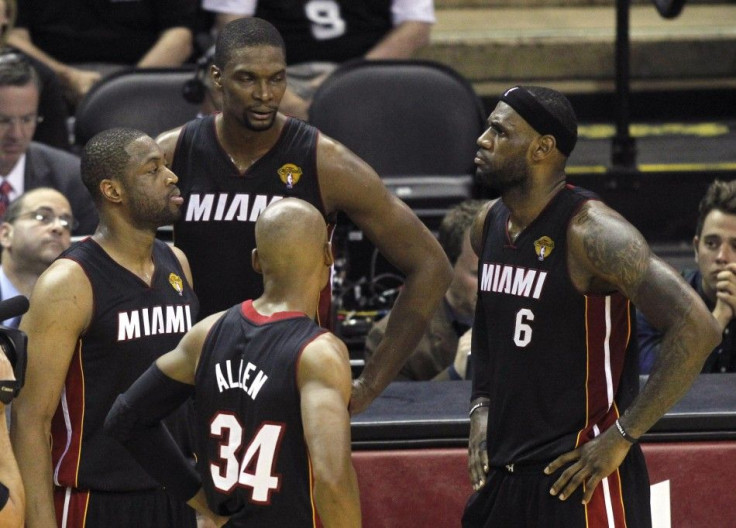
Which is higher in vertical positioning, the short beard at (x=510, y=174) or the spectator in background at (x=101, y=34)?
the short beard at (x=510, y=174)

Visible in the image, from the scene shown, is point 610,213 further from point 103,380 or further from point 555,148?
point 103,380

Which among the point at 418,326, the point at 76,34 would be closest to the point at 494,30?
the point at 76,34

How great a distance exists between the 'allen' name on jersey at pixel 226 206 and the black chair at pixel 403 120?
215 cm

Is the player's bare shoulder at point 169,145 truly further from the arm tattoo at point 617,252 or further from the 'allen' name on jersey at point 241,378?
the arm tattoo at point 617,252

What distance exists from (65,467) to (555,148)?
144 centimetres

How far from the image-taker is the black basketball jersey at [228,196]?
3852 mm

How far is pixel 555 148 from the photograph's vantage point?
349 cm

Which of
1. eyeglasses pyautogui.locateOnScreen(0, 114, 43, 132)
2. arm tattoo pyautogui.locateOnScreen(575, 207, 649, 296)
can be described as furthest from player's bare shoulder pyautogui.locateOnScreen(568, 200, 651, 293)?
eyeglasses pyautogui.locateOnScreen(0, 114, 43, 132)

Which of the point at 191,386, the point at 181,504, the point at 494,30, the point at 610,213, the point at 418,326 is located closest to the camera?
the point at 191,386

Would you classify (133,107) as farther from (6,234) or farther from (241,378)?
(241,378)

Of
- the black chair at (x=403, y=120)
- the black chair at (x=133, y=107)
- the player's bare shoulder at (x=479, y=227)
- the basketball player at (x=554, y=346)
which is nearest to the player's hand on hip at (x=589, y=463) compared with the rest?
the basketball player at (x=554, y=346)

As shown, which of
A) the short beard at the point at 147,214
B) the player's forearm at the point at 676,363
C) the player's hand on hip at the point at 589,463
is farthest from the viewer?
the short beard at the point at 147,214

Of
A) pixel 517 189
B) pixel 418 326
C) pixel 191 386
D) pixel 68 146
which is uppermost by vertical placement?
pixel 517 189

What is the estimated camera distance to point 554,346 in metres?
3.42
